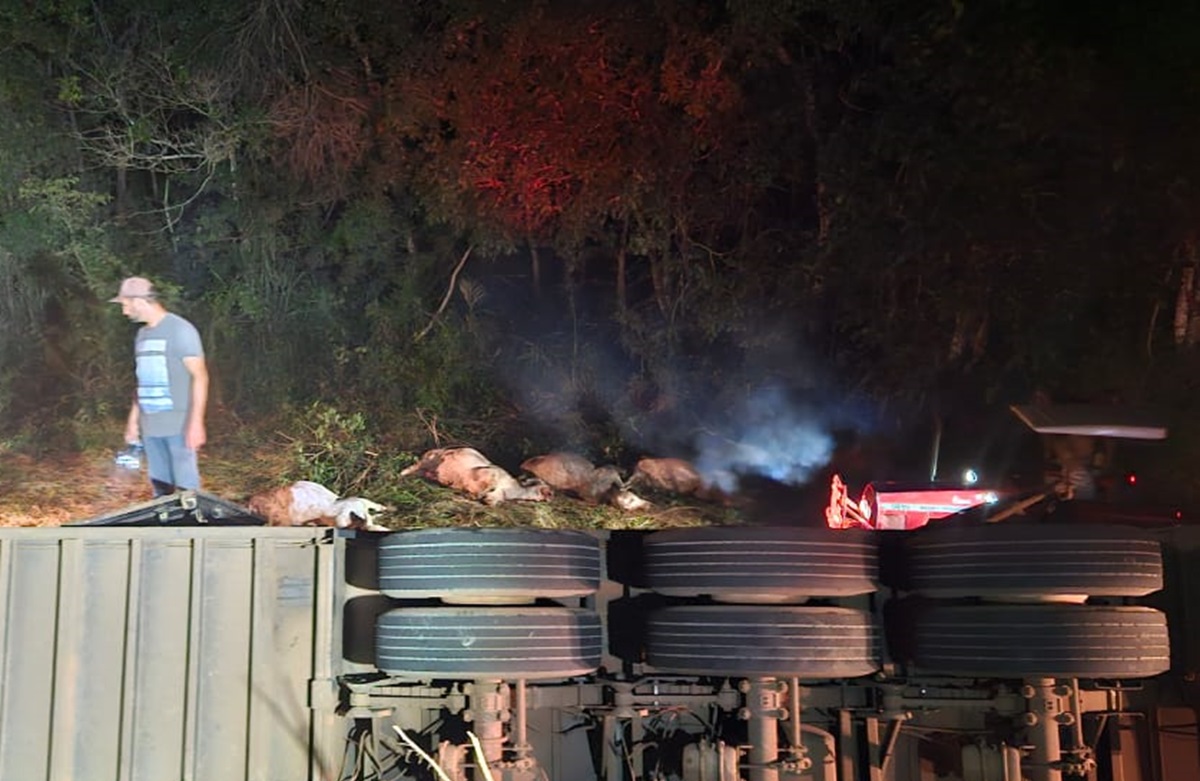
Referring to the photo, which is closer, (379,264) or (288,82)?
(288,82)

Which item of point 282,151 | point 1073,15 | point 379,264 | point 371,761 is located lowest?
point 371,761

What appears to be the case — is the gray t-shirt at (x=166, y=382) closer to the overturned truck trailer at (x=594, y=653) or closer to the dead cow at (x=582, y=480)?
the overturned truck trailer at (x=594, y=653)

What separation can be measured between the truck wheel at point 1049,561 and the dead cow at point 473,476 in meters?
6.69

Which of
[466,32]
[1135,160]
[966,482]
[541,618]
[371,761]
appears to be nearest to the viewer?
[541,618]

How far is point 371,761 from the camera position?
4152 millimetres

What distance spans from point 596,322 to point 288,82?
15.8ft

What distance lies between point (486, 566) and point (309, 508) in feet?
21.1

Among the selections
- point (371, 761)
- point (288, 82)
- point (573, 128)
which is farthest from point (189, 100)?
point (371, 761)

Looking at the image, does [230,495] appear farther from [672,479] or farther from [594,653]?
[594,653]

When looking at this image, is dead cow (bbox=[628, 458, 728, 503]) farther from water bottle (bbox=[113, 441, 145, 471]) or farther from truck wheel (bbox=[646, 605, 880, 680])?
truck wheel (bbox=[646, 605, 880, 680])

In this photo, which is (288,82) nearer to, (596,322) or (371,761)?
(596,322)

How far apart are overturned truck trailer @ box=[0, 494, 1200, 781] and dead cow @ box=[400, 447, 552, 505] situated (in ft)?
19.4

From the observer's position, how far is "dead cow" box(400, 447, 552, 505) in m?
10.2

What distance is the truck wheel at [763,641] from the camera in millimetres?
3820
